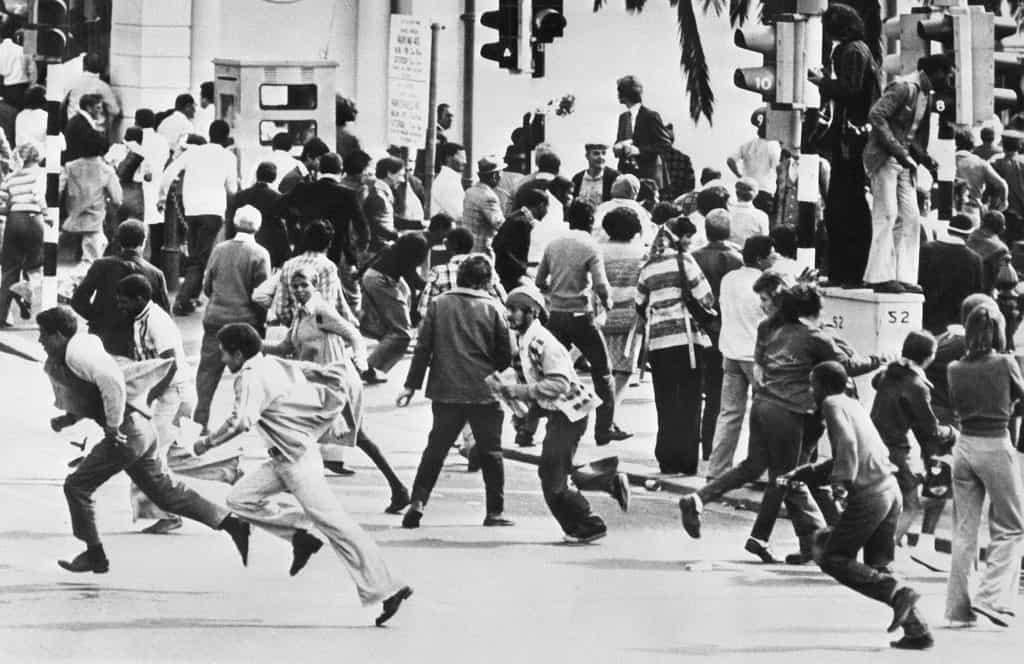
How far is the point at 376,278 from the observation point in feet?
71.3

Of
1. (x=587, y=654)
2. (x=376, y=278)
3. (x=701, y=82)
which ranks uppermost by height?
(x=701, y=82)

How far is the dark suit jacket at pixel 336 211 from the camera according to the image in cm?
2192

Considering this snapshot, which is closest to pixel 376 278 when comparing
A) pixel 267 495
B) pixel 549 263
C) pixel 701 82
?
pixel 549 263

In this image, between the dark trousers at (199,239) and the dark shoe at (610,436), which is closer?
the dark shoe at (610,436)

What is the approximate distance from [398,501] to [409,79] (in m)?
9.91

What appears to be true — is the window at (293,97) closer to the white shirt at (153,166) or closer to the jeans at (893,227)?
the white shirt at (153,166)

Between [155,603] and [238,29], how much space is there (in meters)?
18.6

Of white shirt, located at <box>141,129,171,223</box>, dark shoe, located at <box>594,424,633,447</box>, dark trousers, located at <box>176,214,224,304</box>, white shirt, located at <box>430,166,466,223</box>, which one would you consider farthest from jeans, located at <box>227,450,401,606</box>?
white shirt, located at <box>141,129,171,223</box>

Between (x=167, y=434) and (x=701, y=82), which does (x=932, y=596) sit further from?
(x=701, y=82)

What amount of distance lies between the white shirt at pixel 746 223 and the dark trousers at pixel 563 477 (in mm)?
6290

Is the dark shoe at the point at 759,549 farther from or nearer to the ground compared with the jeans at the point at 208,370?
nearer to the ground

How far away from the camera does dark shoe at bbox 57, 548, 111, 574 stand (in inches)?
571

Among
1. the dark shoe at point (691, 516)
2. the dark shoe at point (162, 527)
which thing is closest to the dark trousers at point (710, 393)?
the dark shoe at point (691, 516)

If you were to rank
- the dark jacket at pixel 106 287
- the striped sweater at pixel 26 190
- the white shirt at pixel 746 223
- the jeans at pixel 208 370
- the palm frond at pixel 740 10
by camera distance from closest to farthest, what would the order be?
1. the dark jacket at pixel 106 287
2. the jeans at pixel 208 370
3. the white shirt at pixel 746 223
4. the striped sweater at pixel 26 190
5. the palm frond at pixel 740 10
